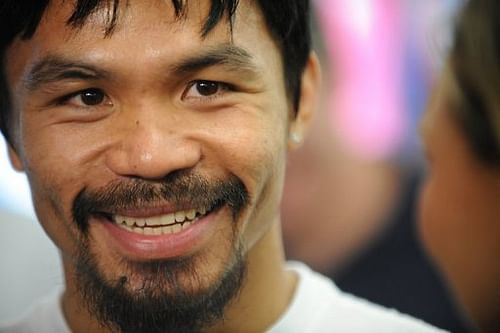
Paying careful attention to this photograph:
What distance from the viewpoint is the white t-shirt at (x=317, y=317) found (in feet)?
3.70

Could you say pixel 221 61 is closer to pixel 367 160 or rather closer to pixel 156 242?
pixel 156 242

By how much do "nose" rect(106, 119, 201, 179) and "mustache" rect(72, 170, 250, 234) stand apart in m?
0.02

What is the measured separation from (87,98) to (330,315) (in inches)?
18.6

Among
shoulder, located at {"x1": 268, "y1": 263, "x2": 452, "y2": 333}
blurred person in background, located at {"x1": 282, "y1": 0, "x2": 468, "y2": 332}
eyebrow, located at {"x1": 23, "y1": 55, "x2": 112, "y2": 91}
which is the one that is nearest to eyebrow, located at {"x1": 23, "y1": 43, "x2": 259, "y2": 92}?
eyebrow, located at {"x1": 23, "y1": 55, "x2": 112, "y2": 91}

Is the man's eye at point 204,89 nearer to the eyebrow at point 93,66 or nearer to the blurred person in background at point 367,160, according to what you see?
the eyebrow at point 93,66

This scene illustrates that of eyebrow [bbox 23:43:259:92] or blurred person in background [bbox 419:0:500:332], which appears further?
blurred person in background [bbox 419:0:500:332]

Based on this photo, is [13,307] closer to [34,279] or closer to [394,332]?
[34,279]

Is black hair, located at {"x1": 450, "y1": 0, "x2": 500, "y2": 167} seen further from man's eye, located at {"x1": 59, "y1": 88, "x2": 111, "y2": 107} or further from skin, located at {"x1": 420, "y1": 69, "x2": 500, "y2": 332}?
man's eye, located at {"x1": 59, "y1": 88, "x2": 111, "y2": 107}

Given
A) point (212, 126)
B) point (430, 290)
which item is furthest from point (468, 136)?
point (212, 126)

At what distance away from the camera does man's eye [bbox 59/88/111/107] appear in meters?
0.97

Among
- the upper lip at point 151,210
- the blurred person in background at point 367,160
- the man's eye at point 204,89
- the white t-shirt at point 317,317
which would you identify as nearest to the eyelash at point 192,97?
the man's eye at point 204,89

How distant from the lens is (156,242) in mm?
988

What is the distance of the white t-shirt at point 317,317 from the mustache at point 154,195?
0.67ft

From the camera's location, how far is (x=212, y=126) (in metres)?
0.99
